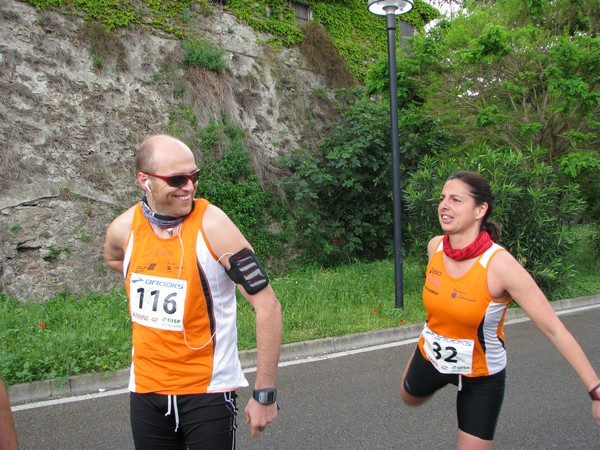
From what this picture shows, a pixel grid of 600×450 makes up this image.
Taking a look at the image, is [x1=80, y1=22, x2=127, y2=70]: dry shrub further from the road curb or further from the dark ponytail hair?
the dark ponytail hair

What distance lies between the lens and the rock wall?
9.59 meters

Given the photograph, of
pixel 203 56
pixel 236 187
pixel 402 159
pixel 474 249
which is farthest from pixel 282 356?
pixel 203 56

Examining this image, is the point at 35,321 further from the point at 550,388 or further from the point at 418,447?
the point at 550,388

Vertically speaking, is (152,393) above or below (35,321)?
above

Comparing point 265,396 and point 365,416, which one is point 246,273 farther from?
point 365,416

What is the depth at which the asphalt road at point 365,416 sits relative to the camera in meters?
4.20

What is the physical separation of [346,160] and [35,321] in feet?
26.1

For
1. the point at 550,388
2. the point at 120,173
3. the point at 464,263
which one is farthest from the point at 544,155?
the point at 464,263

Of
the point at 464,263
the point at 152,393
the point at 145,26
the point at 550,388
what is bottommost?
the point at 550,388

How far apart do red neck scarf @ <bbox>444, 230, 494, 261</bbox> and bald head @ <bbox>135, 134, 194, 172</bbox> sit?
1.56 meters

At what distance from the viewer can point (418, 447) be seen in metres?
4.07

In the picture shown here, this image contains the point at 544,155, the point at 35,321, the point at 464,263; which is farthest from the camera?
the point at 544,155

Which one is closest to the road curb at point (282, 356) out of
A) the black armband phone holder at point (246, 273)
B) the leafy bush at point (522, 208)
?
the leafy bush at point (522, 208)

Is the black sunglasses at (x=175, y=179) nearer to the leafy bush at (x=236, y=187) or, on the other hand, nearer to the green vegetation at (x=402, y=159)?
the green vegetation at (x=402, y=159)
